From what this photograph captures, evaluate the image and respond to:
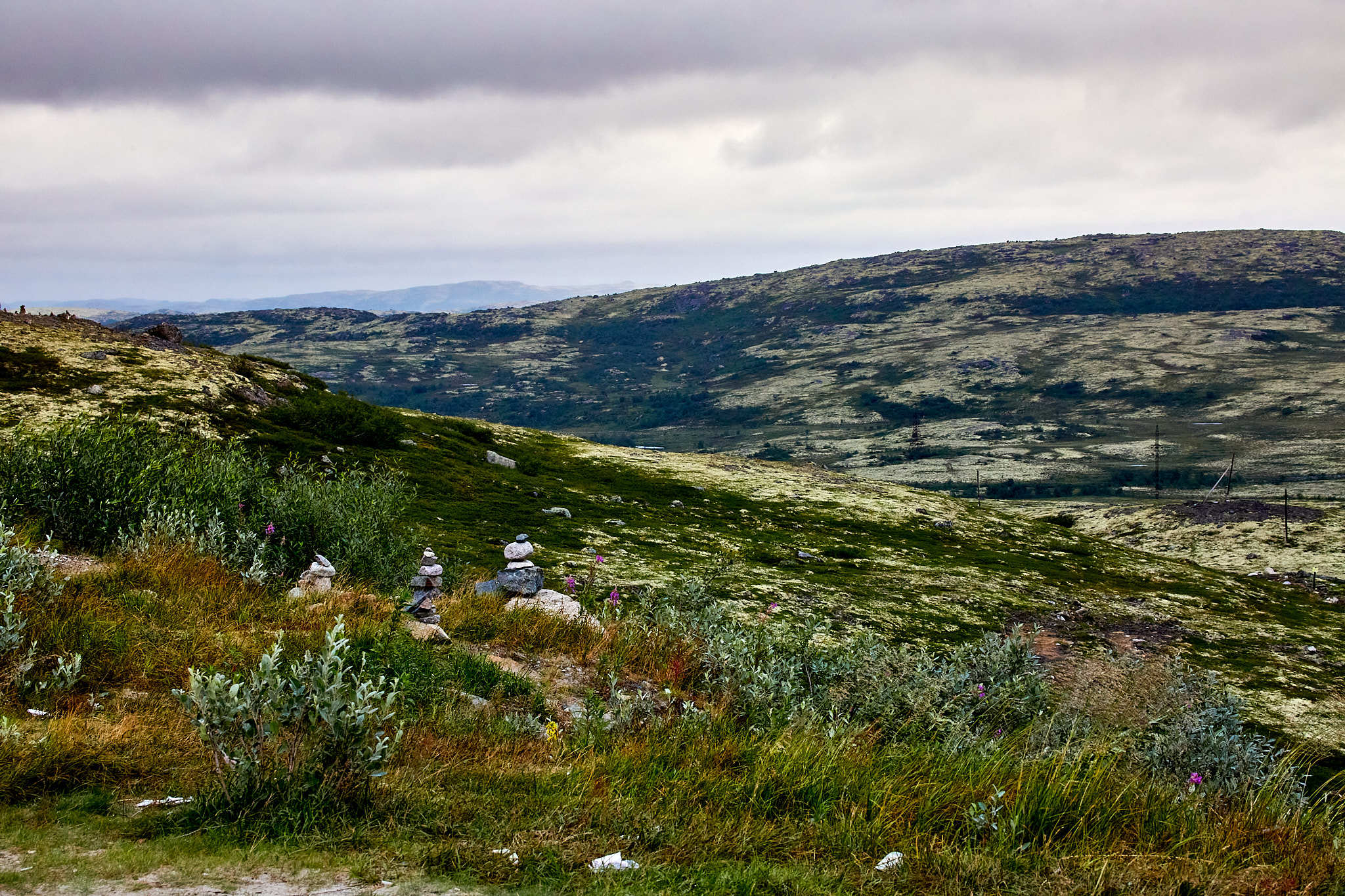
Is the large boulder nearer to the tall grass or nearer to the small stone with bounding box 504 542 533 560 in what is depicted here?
the small stone with bounding box 504 542 533 560

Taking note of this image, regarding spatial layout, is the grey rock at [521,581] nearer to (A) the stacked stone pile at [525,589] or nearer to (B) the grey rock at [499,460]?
(A) the stacked stone pile at [525,589]

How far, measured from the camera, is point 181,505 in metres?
15.9

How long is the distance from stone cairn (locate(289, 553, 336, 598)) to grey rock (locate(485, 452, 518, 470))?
1891 inches

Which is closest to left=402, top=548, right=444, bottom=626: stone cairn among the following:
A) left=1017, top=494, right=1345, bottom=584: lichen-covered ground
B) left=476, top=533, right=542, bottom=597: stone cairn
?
left=476, top=533, right=542, bottom=597: stone cairn

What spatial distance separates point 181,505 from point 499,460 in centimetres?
4883

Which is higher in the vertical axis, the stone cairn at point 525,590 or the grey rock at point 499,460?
the stone cairn at point 525,590

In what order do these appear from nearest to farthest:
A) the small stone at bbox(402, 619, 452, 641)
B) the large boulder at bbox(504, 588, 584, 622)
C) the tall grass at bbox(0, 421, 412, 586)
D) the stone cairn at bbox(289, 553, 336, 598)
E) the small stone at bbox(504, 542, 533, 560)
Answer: the small stone at bbox(402, 619, 452, 641)
the stone cairn at bbox(289, 553, 336, 598)
the tall grass at bbox(0, 421, 412, 586)
the large boulder at bbox(504, 588, 584, 622)
the small stone at bbox(504, 542, 533, 560)

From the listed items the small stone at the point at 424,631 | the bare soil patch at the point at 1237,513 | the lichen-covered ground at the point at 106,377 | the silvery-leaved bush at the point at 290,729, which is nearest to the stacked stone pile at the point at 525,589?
the small stone at the point at 424,631

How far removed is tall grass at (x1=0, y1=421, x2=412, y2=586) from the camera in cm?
1473

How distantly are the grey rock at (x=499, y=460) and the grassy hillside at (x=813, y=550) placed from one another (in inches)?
31.6

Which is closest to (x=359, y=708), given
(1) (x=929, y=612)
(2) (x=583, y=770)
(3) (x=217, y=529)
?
(2) (x=583, y=770)

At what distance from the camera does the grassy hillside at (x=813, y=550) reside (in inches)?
1419

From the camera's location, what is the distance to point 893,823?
7.07 metres

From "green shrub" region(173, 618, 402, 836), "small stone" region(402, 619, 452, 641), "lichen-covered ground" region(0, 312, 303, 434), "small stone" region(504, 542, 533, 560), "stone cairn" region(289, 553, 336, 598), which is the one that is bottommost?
"small stone" region(504, 542, 533, 560)
